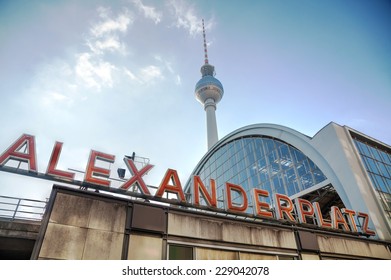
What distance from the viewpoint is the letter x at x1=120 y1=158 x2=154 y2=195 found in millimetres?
14669

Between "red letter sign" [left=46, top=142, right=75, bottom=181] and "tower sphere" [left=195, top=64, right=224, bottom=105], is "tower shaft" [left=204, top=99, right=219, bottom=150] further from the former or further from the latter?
"red letter sign" [left=46, top=142, right=75, bottom=181]

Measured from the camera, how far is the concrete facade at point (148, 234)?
34.3 feet

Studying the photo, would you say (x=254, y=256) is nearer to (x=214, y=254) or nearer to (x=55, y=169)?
(x=214, y=254)

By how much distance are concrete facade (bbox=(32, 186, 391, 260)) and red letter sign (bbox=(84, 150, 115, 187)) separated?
6.08 ft

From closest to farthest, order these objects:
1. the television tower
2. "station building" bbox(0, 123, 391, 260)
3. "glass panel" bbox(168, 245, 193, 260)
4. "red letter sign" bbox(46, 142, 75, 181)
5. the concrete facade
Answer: the concrete facade
"station building" bbox(0, 123, 391, 260)
"glass panel" bbox(168, 245, 193, 260)
"red letter sign" bbox(46, 142, 75, 181)
the television tower

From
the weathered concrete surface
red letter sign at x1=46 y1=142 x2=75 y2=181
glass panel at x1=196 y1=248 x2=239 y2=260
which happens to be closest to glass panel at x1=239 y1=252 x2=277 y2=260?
glass panel at x1=196 y1=248 x2=239 y2=260

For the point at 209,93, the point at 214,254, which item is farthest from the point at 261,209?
the point at 209,93

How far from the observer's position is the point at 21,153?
43.8ft

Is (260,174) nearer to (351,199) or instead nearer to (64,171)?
(351,199)

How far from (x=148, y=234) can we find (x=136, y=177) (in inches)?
154

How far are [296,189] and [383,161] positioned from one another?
10.1 meters

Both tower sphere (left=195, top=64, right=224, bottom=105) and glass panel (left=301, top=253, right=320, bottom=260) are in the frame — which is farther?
tower sphere (left=195, top=64, right=224, bottom=105)

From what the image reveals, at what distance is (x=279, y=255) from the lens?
1477cm
